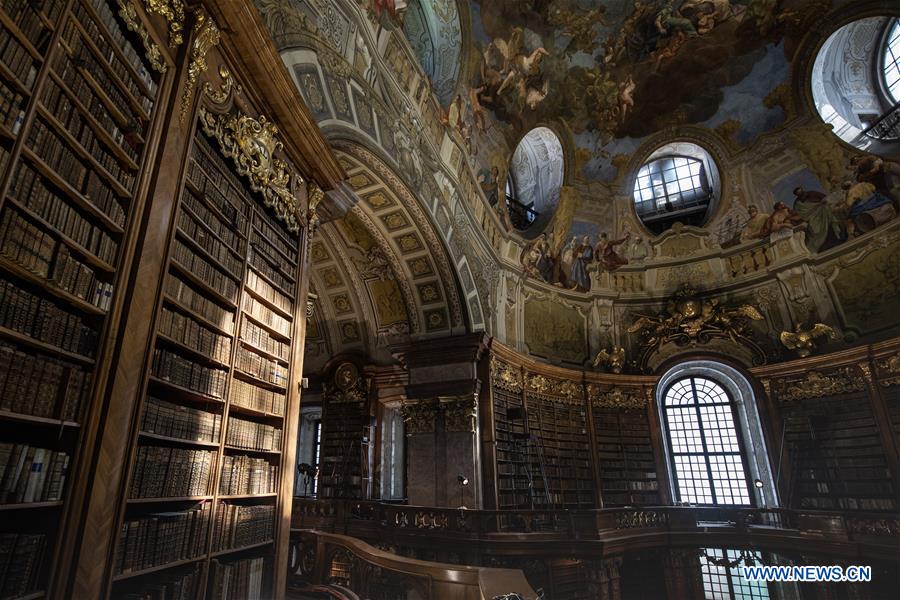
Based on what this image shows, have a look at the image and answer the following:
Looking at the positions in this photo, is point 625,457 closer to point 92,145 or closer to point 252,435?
point 252,435

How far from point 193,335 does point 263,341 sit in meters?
1.00

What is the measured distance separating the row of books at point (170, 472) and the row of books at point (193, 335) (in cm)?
74

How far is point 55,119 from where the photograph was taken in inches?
101

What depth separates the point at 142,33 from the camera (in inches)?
134

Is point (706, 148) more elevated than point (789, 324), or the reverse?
point (706, 148)

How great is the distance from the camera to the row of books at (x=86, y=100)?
104 inches

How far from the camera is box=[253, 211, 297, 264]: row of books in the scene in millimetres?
4777

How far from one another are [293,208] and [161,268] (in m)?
2.29

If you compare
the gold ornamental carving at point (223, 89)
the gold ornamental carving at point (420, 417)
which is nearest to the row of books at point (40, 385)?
the gold ornamental carving at point (223, 89)

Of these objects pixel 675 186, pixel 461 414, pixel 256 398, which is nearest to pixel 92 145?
pixel 256 398

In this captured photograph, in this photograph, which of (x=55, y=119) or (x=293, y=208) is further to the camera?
(x=293, y=208)

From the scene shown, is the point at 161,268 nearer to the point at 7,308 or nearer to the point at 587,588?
the point at 7,308

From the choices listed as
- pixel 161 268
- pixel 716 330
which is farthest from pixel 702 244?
pixel 161 268

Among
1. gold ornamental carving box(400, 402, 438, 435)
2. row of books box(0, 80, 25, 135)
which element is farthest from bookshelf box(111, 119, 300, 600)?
gold ornamental carving box(400, 402, 438, 435)
